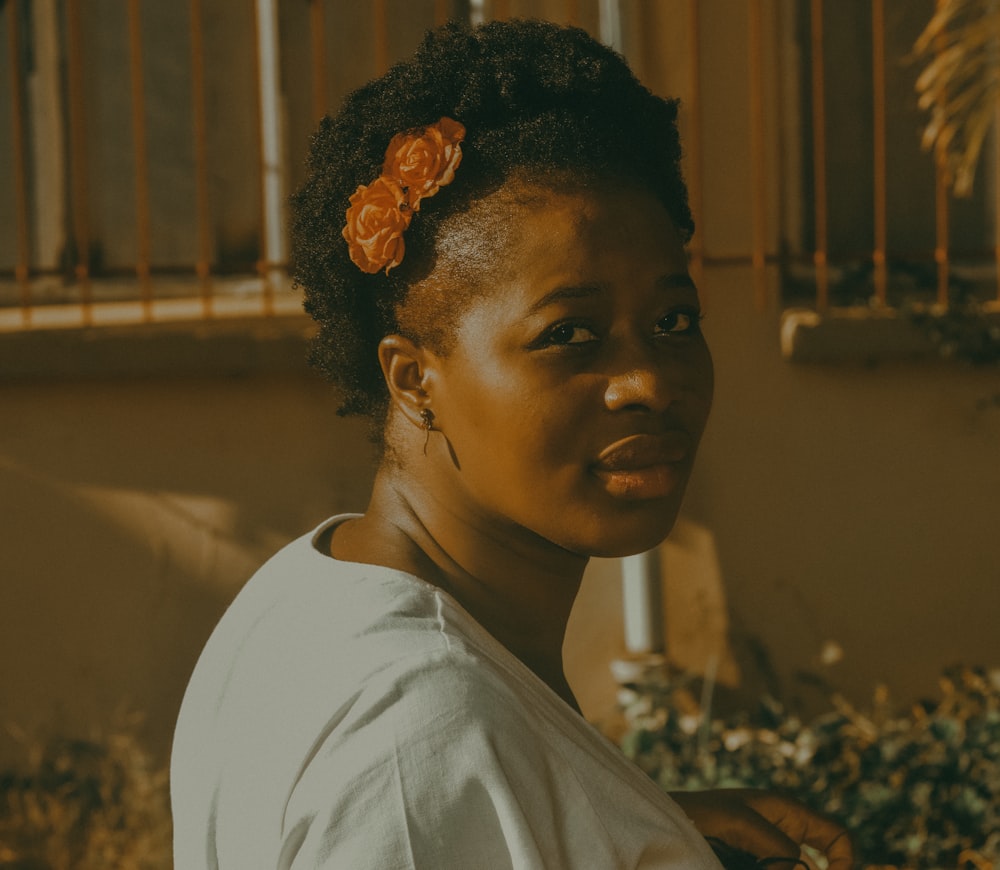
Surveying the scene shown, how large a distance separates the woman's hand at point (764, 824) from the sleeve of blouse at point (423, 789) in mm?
602

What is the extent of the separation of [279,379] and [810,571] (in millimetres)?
1723

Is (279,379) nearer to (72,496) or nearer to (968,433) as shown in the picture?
(72,496)

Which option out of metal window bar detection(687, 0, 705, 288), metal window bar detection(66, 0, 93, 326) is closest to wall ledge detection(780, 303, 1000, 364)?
metal window bar detection(687, 0, 705, 288)

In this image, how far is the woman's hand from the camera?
189 centimetres

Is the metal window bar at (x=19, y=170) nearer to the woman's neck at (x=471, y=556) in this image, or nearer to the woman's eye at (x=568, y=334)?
the woman's neck at (x=471, y=556)

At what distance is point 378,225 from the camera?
1.63 metres

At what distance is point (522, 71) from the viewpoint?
1675mm

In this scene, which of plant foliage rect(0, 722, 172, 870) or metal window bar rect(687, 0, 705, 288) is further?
metal window bar rect(687, 0, 705, 288)

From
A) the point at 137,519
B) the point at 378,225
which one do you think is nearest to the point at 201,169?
the point at 137,519

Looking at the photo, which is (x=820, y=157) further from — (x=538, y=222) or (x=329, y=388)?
(x=538, y=222)

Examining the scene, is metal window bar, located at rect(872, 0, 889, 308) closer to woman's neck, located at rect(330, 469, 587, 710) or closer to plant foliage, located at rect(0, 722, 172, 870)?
plant foliage, located at rect(0, 722, 172, 870)

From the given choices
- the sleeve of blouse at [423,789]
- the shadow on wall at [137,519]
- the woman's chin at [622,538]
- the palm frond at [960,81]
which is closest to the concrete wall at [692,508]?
the shadow on wall at [137,519]

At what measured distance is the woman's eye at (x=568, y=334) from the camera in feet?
5.00

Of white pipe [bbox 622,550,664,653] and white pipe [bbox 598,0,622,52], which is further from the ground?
white pipe [bbox 598,0,622,52]
